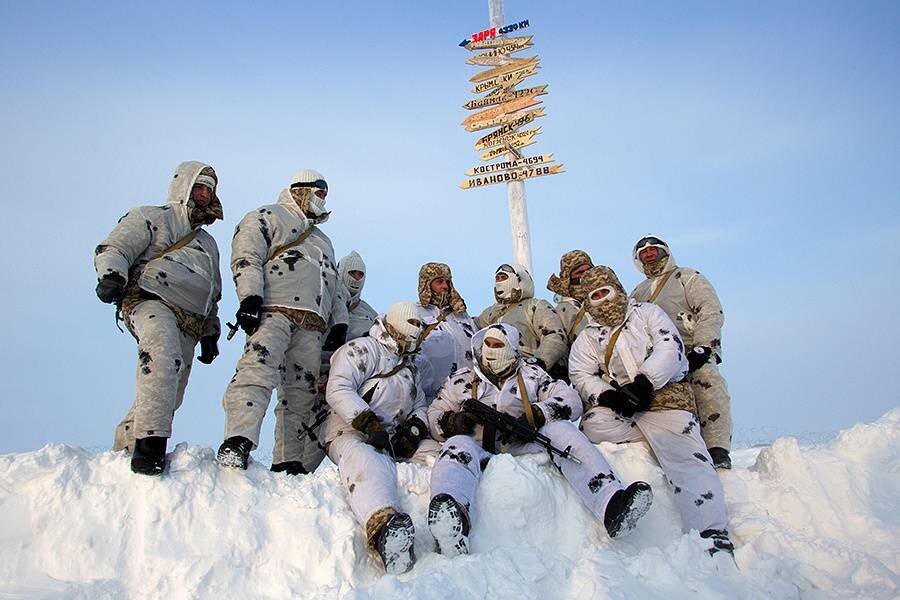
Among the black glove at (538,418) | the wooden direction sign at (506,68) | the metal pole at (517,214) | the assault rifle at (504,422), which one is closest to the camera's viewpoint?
the assault rifle at (504,422)

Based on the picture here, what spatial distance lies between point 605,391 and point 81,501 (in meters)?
3.10

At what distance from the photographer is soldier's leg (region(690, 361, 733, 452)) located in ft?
16.0

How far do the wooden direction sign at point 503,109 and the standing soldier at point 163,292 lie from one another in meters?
5.87

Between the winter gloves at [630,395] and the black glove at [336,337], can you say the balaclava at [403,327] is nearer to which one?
the black glove at [336,337]

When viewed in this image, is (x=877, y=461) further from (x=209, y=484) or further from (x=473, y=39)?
(x=473, y=39)

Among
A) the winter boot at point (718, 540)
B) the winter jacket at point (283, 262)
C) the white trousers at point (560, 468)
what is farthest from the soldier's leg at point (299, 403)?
the winter boot at point (718, 540)

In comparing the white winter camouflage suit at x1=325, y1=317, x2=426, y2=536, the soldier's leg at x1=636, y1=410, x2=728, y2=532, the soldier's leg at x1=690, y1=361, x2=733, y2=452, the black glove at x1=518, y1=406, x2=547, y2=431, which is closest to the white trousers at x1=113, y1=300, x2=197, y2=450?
the white winter camouflage suit at x1=325, y1=317, x2=426, y2=536

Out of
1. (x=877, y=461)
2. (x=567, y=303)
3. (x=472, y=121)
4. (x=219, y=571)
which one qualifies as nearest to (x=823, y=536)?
(x=877, y=461)

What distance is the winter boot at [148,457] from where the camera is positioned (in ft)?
11.8

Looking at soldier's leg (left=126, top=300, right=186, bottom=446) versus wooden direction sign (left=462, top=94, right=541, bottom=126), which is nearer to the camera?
soldier's leg (left=126, top=300, right=186, bottom=446)

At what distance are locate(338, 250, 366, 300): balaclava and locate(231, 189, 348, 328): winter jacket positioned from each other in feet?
5.50

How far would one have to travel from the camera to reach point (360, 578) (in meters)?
3.46

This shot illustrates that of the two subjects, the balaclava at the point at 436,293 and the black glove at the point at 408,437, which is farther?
the balaclava at the point at 436,293

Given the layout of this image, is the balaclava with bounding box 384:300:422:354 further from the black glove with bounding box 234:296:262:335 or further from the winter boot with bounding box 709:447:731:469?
the winter boot with bounding box 709:447:731:469
